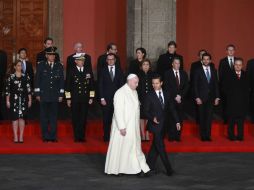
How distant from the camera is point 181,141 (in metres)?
15.2

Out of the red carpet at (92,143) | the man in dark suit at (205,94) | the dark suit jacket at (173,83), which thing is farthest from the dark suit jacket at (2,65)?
the man in dark suit at (205,94)

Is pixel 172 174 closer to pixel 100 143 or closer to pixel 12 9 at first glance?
pixel 100 143

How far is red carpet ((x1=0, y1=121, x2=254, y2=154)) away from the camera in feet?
47.0

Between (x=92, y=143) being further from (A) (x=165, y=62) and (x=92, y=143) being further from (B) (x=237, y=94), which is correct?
(B) (x=237, y=94)

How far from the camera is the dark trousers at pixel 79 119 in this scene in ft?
49.4

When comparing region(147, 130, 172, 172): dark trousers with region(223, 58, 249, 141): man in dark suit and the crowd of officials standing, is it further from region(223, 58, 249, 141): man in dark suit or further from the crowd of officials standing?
region(223, 58, 249, 141): man in dark suit

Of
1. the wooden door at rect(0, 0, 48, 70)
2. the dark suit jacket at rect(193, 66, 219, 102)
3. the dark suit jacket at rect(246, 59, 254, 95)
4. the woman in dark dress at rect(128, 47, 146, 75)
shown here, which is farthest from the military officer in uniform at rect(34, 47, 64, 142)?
the wooden door at rect(0, 0, 48, 70)

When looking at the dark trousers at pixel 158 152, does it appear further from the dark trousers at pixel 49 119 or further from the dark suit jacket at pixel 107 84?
the dark trousers at pixel 49 119

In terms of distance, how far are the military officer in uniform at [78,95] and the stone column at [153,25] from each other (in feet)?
9.21

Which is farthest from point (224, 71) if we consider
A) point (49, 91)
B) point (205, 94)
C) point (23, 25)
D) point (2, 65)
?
point (23, 25)

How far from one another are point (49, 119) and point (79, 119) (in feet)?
1.81

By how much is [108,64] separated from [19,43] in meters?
6.47

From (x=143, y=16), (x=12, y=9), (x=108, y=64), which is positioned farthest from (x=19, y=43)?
(x=108, y=64)

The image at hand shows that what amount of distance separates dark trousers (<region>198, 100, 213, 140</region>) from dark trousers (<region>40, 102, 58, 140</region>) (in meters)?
2.71
